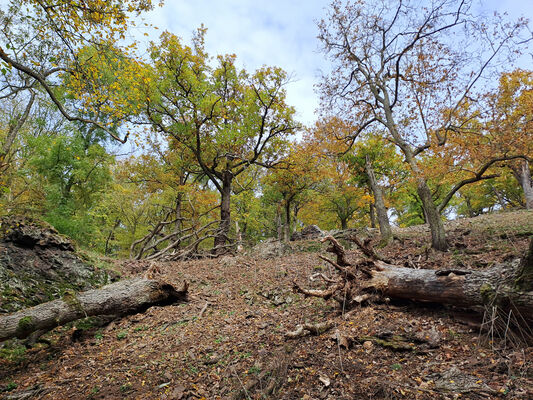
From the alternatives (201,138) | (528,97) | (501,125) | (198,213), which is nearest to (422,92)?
(501,125)

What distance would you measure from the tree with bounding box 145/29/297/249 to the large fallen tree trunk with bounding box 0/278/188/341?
6702mm

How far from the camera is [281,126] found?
14.0m

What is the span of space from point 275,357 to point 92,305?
13.3 feet

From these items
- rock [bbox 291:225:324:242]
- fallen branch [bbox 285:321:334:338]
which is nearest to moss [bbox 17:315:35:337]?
fallen branch [bbox 285:321:334:338]

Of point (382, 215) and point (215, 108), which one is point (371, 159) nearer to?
point (382, 215)

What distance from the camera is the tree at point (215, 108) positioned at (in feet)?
40.8

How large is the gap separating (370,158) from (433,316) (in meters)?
11.6

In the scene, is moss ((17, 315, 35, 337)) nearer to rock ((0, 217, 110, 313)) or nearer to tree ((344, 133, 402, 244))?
rock ((0, 217, 110, 313))

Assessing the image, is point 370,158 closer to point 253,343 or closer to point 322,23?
point 322,23

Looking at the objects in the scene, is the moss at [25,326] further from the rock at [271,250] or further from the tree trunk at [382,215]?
the tree trunk at [382,215]

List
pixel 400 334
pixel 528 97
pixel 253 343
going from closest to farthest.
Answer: pixel 400 334 < pixel 253 343 < pixel 528 97

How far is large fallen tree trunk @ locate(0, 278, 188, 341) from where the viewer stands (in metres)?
4.12

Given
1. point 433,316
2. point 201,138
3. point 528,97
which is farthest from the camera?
point 201,138

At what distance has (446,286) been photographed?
3.70m
